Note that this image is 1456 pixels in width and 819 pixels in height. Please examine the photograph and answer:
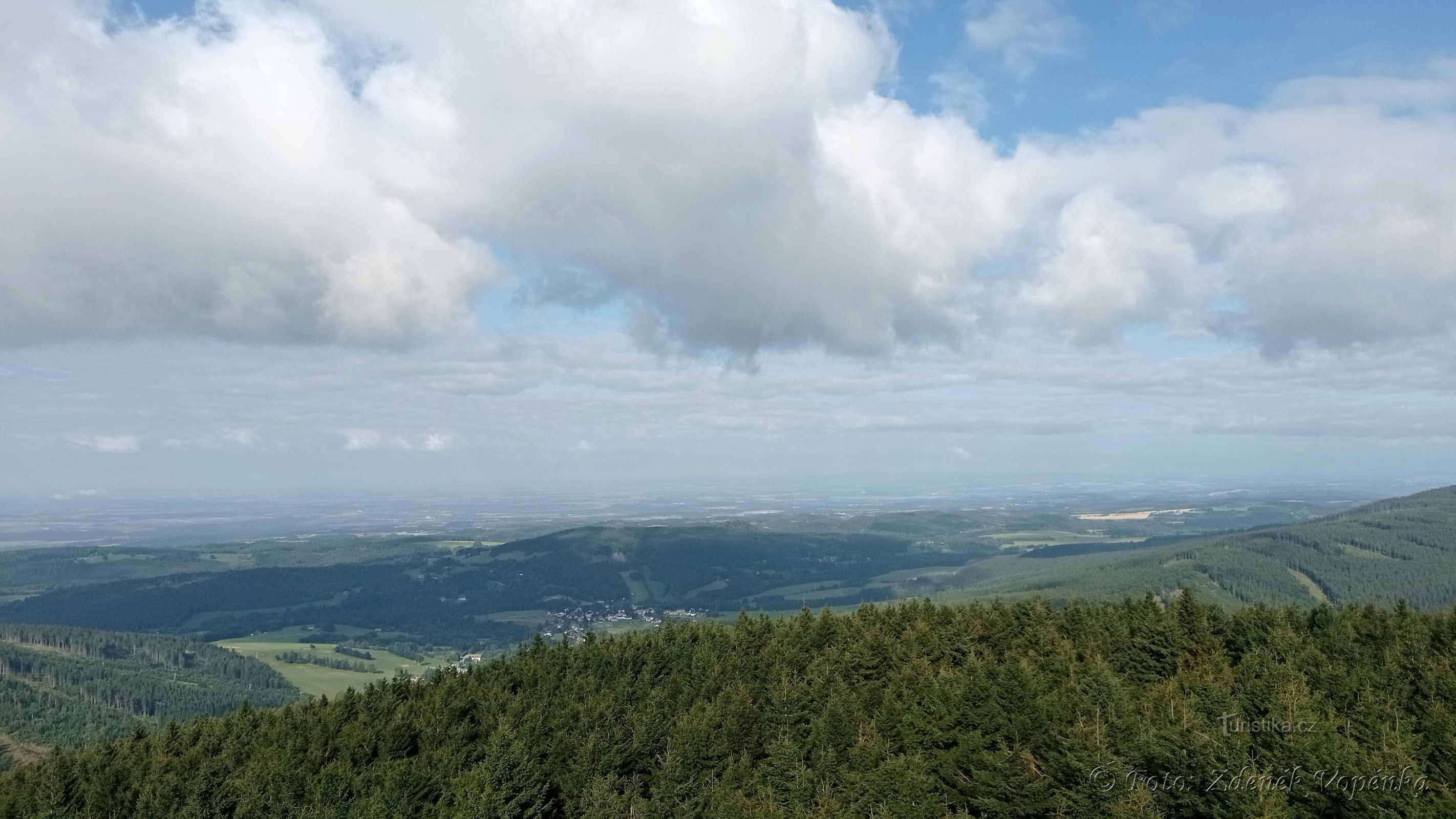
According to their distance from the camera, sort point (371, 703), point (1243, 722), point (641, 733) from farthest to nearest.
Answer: point (371, 703)
point (641, 733)
point (1243, 722)

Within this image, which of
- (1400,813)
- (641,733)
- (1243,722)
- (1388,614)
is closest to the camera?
(1400,813)

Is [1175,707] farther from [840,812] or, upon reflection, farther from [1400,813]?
[840,812]

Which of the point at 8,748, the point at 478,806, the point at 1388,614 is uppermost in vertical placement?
the point at 1388,614

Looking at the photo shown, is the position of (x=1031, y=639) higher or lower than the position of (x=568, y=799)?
higher

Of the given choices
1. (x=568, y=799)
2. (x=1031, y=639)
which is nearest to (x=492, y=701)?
(x=568, y=799)
